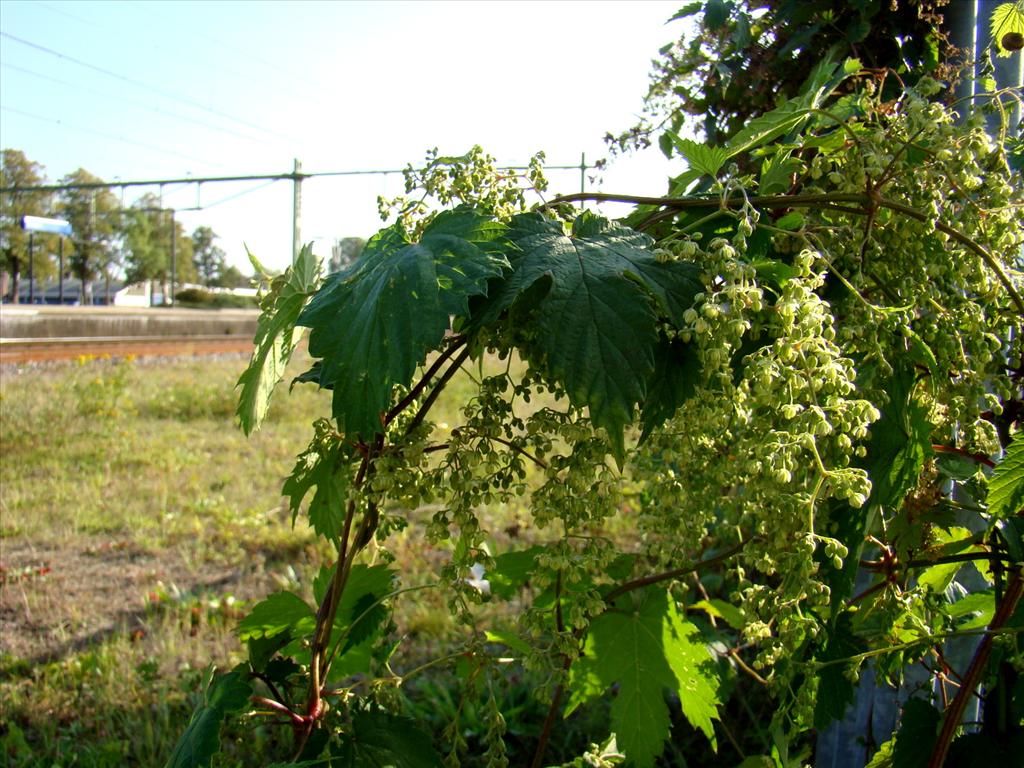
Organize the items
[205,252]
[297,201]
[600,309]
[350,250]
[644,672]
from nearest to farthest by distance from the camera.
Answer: [600,309] → [644,672] → [350,250] → [297,201] → [205,252]

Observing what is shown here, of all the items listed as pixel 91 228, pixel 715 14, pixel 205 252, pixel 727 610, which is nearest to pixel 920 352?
pixel 727 610

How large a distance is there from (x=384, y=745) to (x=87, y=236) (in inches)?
1856

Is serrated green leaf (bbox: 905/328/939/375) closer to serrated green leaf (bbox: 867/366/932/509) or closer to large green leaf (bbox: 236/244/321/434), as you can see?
serrated green leaf (bbox: 867/366/932/509)

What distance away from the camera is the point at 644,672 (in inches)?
54.2

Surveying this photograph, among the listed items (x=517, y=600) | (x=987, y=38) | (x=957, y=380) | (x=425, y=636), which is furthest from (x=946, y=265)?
(x=517, y=600)

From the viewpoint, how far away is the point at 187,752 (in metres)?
0.99

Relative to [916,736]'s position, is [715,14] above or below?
above

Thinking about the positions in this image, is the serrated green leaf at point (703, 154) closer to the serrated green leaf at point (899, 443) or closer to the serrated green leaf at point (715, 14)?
the serrated green leaf at point (899, 443)

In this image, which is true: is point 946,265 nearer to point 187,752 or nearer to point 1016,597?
point 1016,597

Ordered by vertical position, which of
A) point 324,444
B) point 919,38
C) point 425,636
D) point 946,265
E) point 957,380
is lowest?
point 425,636

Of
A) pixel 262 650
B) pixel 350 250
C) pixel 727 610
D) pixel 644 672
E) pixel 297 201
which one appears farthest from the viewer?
pixel 297 201

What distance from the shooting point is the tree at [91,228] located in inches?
1485

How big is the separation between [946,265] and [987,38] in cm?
102

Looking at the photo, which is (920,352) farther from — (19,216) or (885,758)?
(19,216)
